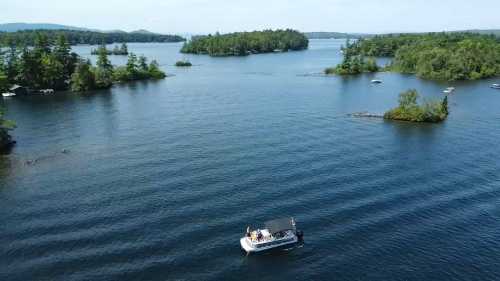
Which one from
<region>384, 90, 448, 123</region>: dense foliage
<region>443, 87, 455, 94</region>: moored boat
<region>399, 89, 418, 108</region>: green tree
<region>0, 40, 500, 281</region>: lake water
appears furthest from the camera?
<region>443, 87, 455, 94</region>: moored boat

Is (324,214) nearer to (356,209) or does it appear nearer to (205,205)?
(356,209)

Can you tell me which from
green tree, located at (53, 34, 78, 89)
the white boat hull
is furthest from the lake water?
green tree, located at (53, 34, 78, 89)

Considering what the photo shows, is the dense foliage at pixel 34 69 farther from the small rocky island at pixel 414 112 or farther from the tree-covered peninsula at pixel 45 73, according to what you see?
the small rocky island at pixel 414 112

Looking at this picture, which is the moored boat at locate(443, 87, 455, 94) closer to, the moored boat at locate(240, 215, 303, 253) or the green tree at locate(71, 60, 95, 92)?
the moored boat at locate(240, 215, 303, 253)

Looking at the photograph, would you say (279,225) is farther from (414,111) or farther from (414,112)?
(414,111)

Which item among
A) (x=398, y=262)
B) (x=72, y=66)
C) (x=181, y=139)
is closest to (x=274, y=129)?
(x=181, y=139)
